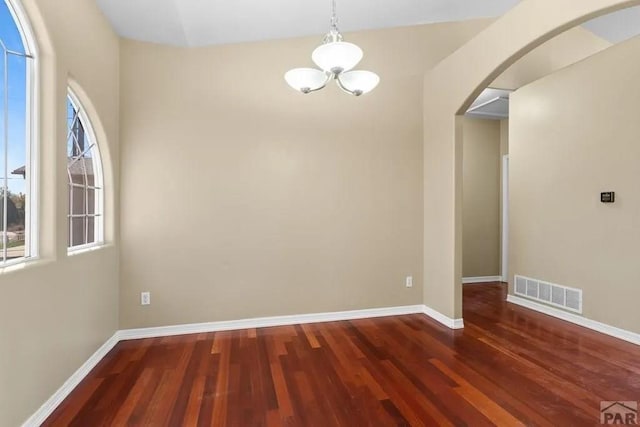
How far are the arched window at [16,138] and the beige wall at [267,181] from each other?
1.22m

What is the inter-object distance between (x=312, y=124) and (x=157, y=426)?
3.03 metres

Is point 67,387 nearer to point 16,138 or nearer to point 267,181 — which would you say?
point 16,138

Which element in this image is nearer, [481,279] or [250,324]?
[250,324]

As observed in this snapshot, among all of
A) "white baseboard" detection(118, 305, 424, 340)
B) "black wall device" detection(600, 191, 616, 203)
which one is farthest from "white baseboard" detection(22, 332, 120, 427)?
"black wall device" detection(600, 191, 616, 203)

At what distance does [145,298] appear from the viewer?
3.37 metres

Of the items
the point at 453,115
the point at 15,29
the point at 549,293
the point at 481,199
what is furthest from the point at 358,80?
the point at 481,199

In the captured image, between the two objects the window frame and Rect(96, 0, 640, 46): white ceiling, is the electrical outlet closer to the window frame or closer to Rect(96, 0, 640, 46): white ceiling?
the window frame

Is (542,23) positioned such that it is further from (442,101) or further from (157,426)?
(157,426)

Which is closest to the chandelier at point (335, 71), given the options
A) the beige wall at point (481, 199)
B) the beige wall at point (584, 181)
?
the beige wall at point (584, 181)

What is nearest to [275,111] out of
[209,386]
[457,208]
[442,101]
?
[442,101]

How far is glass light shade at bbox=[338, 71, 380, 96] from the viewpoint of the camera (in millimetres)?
2363

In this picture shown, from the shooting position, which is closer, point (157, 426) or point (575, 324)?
point (157, 426)

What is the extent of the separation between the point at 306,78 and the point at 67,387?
2761 mm

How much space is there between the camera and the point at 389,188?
156 inches
